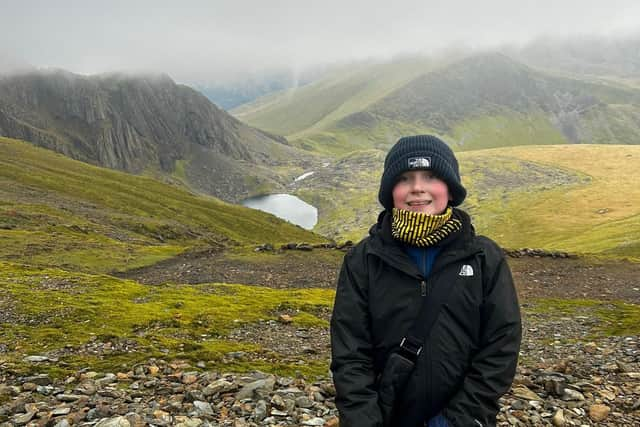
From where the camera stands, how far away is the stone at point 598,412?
11.7 m

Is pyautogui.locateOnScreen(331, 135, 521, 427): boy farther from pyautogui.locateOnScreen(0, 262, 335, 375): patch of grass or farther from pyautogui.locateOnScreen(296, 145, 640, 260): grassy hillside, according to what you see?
pyautogui.locateOnScreen(296, 145, 640, 260): grassy hillside

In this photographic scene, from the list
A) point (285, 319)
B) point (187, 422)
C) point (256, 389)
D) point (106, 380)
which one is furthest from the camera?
point (285, 319)

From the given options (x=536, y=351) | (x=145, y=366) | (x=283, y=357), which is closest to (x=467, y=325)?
(x=145, y=366)

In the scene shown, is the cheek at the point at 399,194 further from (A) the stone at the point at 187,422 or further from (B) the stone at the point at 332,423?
(A) the stone at the point at 187,422

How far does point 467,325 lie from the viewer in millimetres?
6332

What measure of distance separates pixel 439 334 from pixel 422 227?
150 cm

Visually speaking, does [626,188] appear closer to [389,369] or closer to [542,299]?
[542,299]

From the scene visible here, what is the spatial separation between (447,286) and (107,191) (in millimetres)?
118866

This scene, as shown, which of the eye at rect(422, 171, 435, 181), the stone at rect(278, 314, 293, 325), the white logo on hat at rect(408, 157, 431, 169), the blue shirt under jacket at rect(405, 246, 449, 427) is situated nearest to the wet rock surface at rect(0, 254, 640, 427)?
the blue shirt under jacket at rect(405, 246, 449, 427)

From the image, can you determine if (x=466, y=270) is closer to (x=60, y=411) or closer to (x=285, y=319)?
(x=60, y=411)

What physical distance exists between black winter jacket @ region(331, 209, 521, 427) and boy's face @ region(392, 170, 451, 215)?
33 cm

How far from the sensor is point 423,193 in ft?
21.7

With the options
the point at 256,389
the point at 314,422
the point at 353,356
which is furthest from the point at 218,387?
the point at 353,356

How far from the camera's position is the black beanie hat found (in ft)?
21.5
